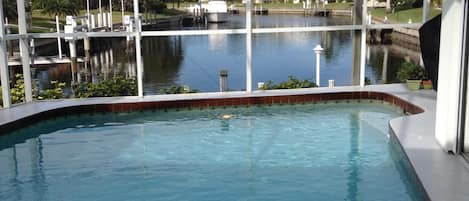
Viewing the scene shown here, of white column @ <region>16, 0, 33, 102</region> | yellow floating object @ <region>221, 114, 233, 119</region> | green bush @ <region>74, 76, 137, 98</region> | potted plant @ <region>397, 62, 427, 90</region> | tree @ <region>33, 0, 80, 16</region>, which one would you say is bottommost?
yellow floating object @ <region>221, 114, 233, 119</region>

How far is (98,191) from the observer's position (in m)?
4.88

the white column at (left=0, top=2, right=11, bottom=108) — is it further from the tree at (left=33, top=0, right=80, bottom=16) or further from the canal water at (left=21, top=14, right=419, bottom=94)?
the tree at (left=33, top=0, right=80, bottom=16)

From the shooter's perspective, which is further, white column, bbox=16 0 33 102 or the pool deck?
white column, bbox=16 0 33 102

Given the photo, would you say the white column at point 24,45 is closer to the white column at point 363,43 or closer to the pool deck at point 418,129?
the pool deck at point 418,129

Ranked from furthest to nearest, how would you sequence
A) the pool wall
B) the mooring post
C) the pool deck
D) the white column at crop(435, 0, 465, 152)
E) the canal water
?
1. the canal water
2. the mooring post
3. the pool wall
4. the white column at crop(435, 0, 465, 152)
5. the pool deck

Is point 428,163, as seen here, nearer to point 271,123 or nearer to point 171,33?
point 271,123

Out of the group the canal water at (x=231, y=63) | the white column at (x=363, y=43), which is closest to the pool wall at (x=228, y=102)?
the white column at (x=363, y=43)

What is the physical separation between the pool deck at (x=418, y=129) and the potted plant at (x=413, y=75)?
0.16 meters

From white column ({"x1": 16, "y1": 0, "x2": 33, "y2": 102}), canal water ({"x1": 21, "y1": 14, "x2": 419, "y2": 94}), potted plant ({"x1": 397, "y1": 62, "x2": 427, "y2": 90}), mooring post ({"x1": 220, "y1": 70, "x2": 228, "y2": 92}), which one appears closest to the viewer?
white column ({"x1": 16, "y1": 0, "x2": 33, "y2": 102})

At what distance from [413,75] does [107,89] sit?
549 centimetres

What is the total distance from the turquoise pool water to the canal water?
529 centimetres

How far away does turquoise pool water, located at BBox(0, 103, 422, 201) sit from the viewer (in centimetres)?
481

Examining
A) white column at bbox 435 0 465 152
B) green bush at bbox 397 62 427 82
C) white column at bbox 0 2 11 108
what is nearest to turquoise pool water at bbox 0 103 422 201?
white column at bbox 435 0 465 152

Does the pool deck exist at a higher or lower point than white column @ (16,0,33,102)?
lower
